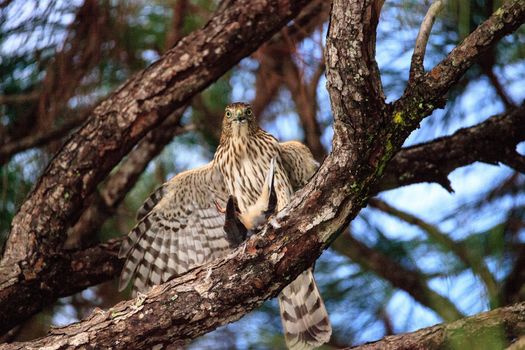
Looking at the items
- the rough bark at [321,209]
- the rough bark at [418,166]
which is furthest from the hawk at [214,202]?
the rough bark at [321,209]

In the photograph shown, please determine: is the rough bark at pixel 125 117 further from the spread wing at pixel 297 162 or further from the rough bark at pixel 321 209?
the rough bark at pixel 321 209

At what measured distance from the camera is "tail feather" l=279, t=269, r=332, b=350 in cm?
437

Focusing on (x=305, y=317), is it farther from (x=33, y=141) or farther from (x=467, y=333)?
(x=33, y=141)

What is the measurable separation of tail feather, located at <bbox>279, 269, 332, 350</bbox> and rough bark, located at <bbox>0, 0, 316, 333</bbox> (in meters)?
1.18

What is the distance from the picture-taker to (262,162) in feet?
15.8

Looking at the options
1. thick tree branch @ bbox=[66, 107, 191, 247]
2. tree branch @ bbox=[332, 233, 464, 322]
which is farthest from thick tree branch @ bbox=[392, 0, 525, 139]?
thick tree branch @ bbox=[66, 107, 191, 247]

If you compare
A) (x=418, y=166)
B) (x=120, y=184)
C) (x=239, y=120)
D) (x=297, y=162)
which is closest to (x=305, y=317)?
(x=297, y=162)

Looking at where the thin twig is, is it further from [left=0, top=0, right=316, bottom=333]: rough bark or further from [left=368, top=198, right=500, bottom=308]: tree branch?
[left=0, top=0, right=316, bottom=333]: rough bark

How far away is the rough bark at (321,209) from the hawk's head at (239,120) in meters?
1.50

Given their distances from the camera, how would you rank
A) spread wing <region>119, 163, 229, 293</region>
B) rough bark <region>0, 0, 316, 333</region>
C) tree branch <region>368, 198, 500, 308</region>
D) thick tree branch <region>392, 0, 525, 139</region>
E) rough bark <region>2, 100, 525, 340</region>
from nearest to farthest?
tree branch <region>368, 198, 500, 308</region>
thick tree branch <region>392, 0, 525, 139</region>
rough bark <region>0, 0, 316, 333</region>
rough bark <region>2, 100, 525, 340</region>
spread wing <region>119, 163, 229, 293</region>

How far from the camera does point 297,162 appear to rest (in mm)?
4668

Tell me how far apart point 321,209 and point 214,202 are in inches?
68.9

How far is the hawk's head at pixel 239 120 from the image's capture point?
15.8ft

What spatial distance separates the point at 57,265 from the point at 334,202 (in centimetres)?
181
